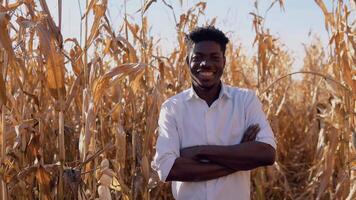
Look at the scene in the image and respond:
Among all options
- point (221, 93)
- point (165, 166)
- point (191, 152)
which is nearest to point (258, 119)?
point (221, 93)

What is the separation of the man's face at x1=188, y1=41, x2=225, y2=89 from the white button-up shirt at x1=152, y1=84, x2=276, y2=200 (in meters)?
0.06

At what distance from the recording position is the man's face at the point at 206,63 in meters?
2.00

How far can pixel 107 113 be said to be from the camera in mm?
2820

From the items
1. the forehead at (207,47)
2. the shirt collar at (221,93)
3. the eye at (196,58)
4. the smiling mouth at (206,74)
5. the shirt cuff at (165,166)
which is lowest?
the shirt cuff at (165,166)

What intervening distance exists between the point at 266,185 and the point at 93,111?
6.41ft

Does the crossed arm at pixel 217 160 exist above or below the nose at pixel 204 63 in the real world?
below

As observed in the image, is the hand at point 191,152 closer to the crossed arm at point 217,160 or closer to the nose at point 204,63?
the crossed arm at point 217,160

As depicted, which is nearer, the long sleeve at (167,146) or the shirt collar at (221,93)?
the long sleeve at (167,146)

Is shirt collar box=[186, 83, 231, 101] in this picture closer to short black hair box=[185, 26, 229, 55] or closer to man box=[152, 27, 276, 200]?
man box=[152, 27, 276, 200]

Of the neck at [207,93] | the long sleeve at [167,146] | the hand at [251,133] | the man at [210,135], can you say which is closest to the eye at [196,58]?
the man at [210,135]

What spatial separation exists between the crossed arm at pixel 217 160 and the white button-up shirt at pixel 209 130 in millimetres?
34

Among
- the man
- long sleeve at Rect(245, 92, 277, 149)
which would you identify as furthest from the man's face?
long sleeve at Rect(245, 92, 277, 149)

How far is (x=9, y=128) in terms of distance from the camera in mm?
2021

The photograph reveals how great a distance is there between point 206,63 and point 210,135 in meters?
0.28
